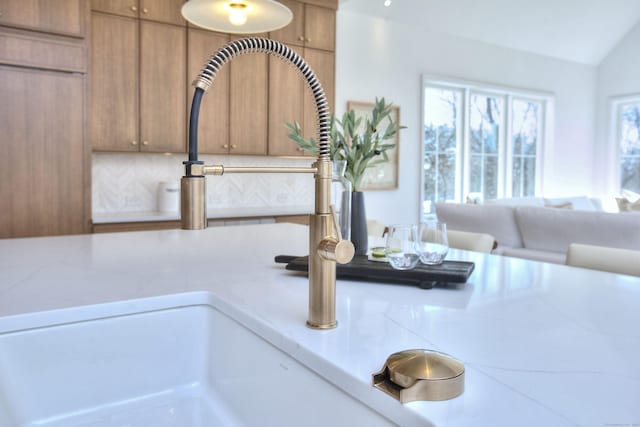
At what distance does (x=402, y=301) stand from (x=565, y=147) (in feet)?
23.6

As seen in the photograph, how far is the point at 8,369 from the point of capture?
89cm

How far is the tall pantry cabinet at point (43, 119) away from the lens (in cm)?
301

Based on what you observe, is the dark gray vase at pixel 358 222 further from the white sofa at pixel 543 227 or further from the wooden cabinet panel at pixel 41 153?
the wooden cabinet panel at pixel 41 153

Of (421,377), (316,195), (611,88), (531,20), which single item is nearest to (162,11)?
(316,195)

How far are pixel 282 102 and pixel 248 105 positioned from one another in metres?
0.32

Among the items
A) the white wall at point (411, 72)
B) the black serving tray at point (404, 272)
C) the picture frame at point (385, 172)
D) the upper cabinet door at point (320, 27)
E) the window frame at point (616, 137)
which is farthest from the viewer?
the window frame at point (616, 137)

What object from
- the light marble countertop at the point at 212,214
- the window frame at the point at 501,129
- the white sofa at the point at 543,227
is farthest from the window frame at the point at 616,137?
the light marble countertop at the point at 212,214

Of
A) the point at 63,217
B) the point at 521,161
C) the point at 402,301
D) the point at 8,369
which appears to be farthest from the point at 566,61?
the point at 8,369

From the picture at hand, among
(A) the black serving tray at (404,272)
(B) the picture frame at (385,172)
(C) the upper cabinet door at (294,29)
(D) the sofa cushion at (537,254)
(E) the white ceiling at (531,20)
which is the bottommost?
(D) the sofa cushion at (537,254)

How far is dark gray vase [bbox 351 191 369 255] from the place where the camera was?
1438 millimetres

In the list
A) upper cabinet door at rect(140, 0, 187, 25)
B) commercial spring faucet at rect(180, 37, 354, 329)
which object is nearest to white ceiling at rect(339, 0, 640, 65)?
upper cabinet door at rect(140, 0, 187, 25)

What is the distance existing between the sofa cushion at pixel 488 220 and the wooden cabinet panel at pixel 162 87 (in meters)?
2.15

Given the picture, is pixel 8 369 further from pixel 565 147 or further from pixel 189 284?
pixel 565 147

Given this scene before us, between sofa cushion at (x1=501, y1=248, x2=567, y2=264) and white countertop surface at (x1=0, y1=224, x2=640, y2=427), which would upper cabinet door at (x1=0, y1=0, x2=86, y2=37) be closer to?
white countertop surface at (x1=0, y1=224, x2=640, y2=427)
